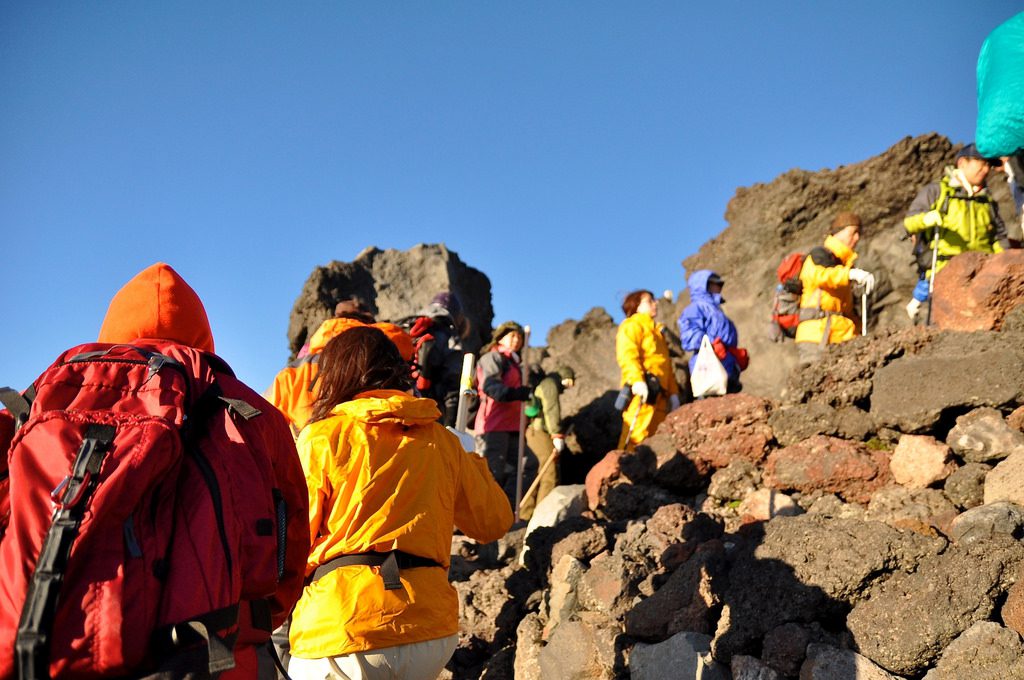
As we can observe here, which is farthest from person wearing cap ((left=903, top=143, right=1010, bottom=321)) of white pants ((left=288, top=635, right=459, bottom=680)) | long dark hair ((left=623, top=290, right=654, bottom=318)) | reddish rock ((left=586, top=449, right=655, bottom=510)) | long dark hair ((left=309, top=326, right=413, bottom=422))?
white pants ((left=288, top=635, right=459, bottom=680))

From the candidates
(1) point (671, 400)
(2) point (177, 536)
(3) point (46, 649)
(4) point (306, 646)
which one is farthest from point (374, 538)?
(1) point (671, 400)

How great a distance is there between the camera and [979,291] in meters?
6.34

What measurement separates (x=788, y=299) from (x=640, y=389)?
2.12 m

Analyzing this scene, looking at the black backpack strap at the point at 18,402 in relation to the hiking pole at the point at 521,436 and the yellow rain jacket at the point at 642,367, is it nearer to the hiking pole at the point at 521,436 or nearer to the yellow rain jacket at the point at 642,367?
the hiking pole at the point at 521,436

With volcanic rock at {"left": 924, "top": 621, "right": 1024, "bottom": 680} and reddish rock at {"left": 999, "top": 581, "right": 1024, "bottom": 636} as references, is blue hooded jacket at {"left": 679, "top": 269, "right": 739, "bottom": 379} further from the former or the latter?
volcanic rock at {"left": 924, "top": 621, "right": 1024, "bottom": 680}

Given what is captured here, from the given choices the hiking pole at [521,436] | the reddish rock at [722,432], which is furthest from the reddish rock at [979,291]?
the hiking pole at [521,436]

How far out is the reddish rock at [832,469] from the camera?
5695 millimetres

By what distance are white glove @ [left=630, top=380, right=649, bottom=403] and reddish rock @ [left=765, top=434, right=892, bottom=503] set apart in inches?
102

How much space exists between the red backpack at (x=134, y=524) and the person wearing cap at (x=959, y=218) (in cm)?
783

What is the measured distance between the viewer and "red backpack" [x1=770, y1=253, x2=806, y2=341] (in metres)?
9.07

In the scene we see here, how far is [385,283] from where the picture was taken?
59.9ft

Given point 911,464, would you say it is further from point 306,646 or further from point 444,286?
point 444,286

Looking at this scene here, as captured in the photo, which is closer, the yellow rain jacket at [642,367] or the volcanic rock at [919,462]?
the volcanic rock at [919,462]

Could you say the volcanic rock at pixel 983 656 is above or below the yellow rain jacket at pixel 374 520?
below
